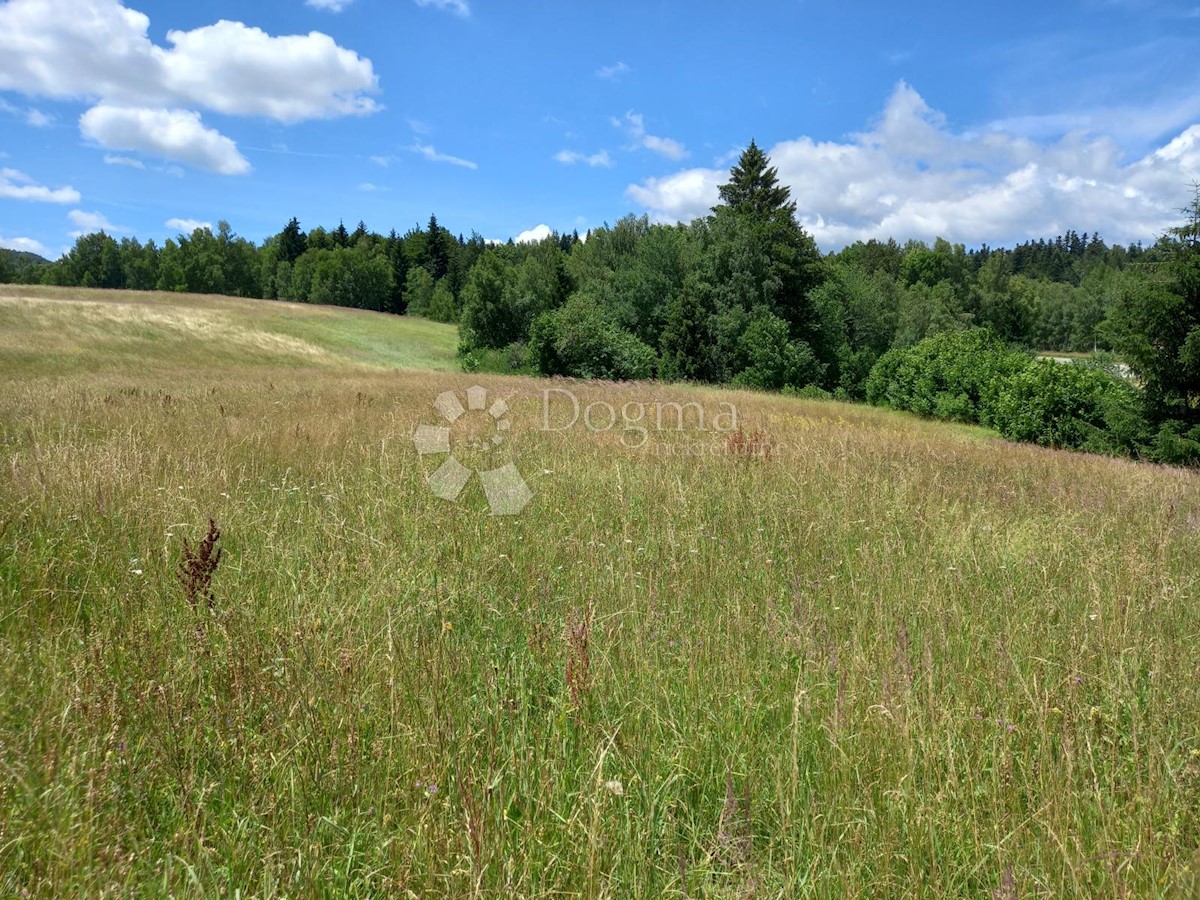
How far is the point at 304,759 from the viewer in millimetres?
1803

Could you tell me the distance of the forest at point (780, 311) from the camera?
47.4ft

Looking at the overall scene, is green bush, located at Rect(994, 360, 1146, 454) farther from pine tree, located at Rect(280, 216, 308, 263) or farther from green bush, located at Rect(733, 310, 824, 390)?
pine tree, located at Rect(280, 216, 308, 263)

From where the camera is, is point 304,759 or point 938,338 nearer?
point 304,759

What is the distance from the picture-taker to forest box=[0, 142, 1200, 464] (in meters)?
14.5

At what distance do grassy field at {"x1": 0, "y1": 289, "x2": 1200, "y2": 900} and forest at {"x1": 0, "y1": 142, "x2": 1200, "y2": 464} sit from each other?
1313cm

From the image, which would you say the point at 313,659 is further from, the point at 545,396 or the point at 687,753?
the point at 545,396

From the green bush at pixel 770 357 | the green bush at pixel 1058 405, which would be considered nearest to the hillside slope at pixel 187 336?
the green bush at pixel 770 357

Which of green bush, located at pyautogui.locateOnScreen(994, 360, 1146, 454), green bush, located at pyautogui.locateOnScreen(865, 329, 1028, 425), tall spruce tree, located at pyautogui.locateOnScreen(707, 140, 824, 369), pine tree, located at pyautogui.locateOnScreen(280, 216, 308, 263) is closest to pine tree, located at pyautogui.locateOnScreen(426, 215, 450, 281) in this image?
pine tree, located at pyautogui.locateOnScreen(280, 216, 308, 263)

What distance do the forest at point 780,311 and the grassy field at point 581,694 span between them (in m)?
13.1

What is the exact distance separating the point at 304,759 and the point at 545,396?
10412 mm

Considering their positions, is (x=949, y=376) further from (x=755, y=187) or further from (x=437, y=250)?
(x=437, y=250)

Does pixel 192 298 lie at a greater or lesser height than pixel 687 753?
greater

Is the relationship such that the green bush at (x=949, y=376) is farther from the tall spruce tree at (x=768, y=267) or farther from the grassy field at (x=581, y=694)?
the grassy field at (x=581, y=694)

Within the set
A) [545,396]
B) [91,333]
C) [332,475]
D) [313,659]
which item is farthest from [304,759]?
[91,333]
